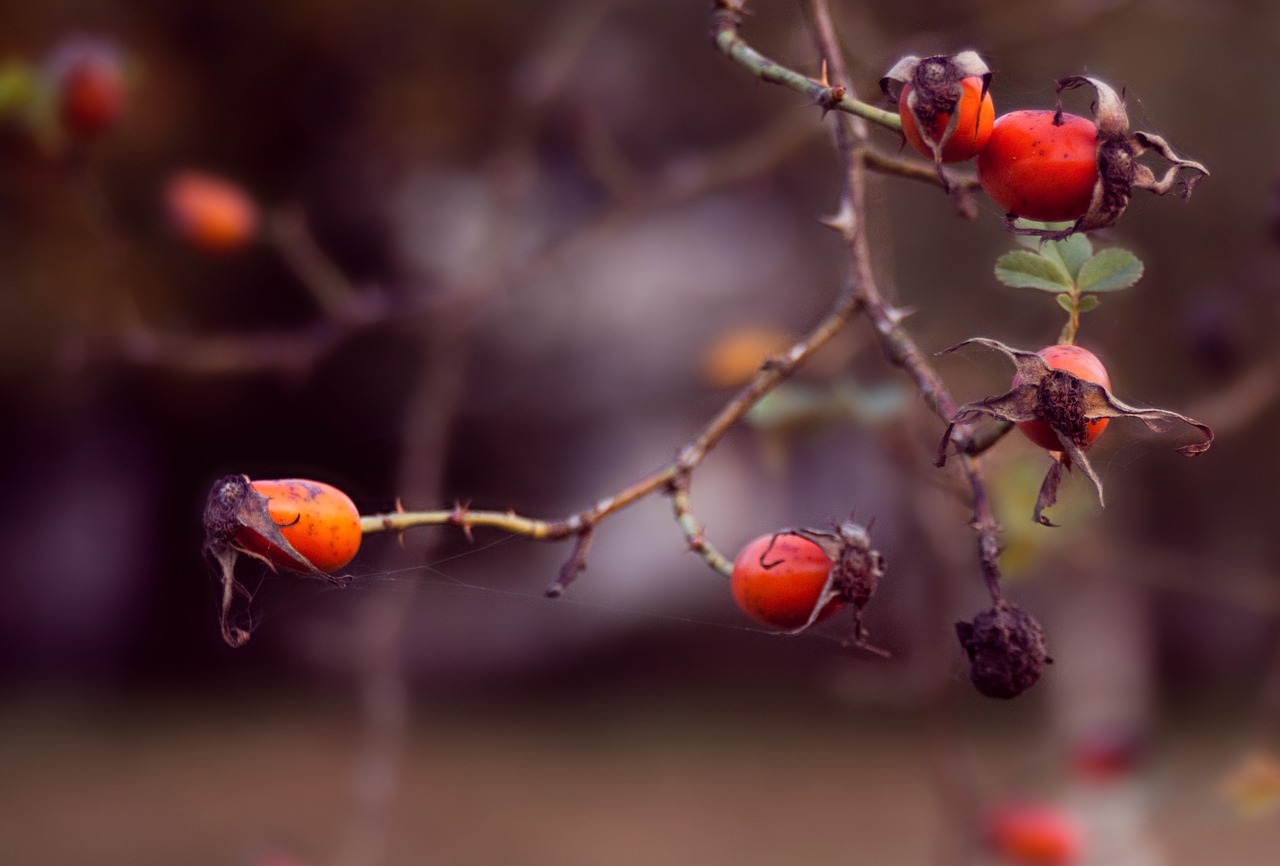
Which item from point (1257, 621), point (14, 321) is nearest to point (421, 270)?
point (14, 321)

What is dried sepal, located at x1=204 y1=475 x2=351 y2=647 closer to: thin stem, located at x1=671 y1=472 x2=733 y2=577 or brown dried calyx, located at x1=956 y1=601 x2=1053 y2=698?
thin stem, located at x1=671 y1=472 x2=733 y2=577

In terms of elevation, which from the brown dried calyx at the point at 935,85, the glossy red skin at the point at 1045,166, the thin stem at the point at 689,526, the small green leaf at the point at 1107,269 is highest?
the brown dried calyx at the point at 935,85

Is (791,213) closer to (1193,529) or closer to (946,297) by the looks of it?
(1193,529)

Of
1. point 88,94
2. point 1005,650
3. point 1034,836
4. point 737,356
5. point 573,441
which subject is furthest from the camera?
point 573,441

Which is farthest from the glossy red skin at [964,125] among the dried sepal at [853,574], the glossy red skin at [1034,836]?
the glossy red skin at [1034,836]

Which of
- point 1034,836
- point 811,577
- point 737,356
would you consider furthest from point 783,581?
point 1034,836

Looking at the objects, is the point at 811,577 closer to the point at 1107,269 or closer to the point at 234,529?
the point at 1107,269

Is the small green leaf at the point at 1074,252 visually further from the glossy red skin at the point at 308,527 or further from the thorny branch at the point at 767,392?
the glossy red skin at the point at 308,527
